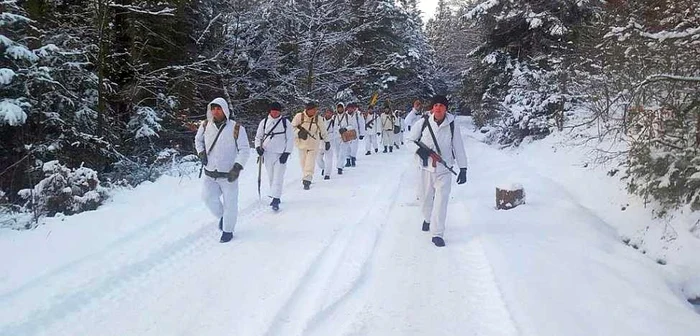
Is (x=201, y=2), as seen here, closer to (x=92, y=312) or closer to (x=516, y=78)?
(x=516, y=78)

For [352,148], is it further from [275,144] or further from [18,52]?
[18,52]

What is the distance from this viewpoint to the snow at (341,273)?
4.30 metres

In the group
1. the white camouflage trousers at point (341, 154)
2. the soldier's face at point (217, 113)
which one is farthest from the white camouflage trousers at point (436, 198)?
the white camouflage trousers at point (341, 154)

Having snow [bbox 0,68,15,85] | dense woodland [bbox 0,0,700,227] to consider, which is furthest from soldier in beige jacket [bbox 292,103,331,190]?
snow [bbox 0,68,15,85]

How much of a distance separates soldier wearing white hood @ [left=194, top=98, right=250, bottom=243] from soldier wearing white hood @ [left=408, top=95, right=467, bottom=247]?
2324mm

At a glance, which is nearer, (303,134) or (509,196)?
(509,196)

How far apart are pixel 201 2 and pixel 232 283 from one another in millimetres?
14815

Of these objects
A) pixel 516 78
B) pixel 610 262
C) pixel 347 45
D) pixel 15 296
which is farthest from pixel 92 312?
pixel 347 45

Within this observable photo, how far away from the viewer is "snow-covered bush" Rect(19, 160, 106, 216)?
8.28 metres

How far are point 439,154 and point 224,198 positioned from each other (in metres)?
2.85

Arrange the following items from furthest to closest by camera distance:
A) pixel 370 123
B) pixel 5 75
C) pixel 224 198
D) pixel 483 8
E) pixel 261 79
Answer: pixel 261 79
pixel 370 123
pixel 483 8
pixel 5 75
pixel 224 198

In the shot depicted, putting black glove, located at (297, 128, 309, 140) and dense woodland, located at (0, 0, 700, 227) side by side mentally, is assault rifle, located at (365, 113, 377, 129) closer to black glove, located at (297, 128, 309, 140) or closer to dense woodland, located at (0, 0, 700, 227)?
dense woodland, located at (0, 0, 700, 227)

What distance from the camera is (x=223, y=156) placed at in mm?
6594

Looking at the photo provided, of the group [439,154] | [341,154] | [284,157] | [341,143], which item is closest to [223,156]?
[284,157]
